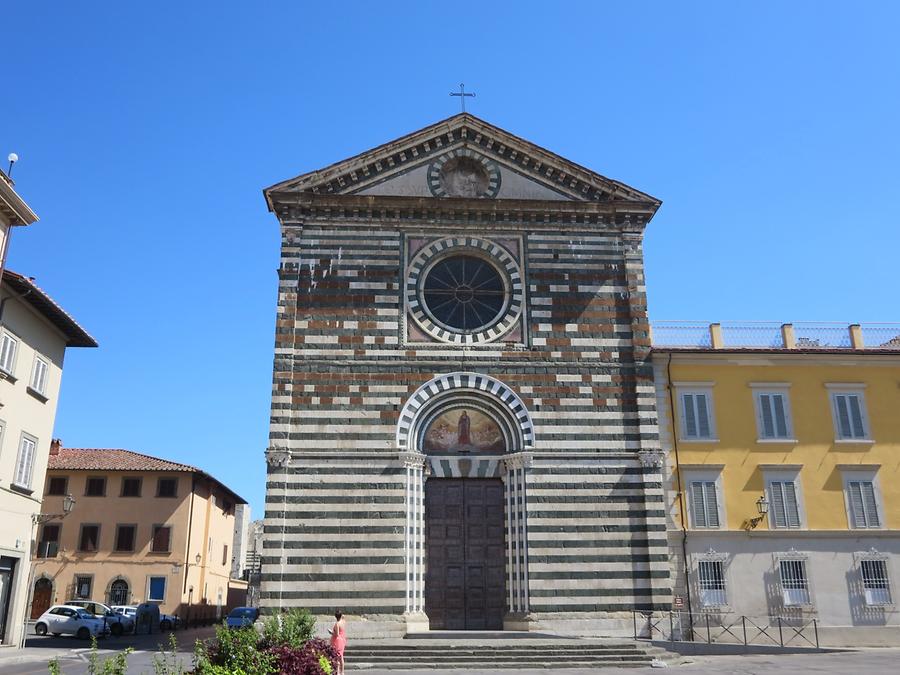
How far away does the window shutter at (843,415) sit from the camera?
76.0 feet

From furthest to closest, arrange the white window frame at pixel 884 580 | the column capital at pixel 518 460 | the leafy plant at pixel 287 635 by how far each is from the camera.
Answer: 1. the white window frame at pixel 884 580
2. the column capital at pixel 518 460
3. the leafy plant at pixel 287 635

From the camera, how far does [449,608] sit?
21.0 meters

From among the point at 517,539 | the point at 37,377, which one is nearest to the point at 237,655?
the point at 517,539

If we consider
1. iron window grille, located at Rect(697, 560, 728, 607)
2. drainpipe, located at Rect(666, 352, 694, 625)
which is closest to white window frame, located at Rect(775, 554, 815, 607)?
iron window grille, located at Rect(697, 560, 728, 607)

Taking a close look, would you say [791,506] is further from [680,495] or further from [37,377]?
[37,377]

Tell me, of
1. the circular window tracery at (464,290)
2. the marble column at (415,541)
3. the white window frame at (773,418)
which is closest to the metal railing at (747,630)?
the white window frame at (773,418)

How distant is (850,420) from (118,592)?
30.4 m

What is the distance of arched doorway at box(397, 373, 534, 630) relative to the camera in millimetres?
20953

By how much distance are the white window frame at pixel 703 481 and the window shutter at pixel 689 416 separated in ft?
3.42

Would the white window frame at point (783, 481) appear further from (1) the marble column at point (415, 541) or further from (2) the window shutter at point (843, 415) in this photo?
(1) the marble column at point (415, 541)

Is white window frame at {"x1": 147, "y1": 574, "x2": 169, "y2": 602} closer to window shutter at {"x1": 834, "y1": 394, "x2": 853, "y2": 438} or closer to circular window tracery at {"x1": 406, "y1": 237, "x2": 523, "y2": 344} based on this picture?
circular window tracery at {"x1": 406, "y1": 237, "x2": 523, "y2": 344}

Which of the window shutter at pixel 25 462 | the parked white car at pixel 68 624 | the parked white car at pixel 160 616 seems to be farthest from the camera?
the parked white car at pixel 160 616

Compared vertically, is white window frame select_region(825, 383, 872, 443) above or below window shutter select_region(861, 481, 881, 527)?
above

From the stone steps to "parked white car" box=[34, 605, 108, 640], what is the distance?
16.1 m
